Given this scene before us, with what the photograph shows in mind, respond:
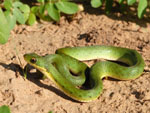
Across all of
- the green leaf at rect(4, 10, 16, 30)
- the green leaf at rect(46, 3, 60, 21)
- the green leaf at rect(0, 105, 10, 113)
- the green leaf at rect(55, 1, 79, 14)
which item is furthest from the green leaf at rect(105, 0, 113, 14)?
the green leaf at rect(0, 105, 10, 113)

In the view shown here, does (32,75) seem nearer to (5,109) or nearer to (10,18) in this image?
(10,18)

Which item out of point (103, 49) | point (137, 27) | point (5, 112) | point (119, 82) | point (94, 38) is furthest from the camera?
point (137, 27)

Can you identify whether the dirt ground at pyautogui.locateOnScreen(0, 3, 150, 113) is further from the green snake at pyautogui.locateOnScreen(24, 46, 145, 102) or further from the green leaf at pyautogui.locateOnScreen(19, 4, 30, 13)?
the green leaf at pyautogui.locateOnScreen(19, 4, 30, 13)

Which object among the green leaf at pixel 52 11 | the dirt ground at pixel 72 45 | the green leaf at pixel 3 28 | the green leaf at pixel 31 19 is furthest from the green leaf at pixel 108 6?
the green leaf at pixel 3 28

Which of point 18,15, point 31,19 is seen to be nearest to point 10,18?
point 18,15

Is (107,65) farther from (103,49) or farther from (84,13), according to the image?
(84,13)

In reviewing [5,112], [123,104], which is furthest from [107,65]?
[5,112]
